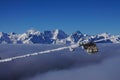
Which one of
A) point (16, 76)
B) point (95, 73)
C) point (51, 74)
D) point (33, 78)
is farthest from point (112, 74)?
point (16, 76)

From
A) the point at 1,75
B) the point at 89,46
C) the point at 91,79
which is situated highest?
the point at 89,46

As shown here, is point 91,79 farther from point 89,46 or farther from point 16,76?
point 89,46

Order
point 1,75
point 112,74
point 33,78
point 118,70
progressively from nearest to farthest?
point 1,75
point 33,78
point 112,74
point 118,70

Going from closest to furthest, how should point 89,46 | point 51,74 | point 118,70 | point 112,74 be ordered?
point 89,46 → point 51,74 → point 112,74 → point 118,70

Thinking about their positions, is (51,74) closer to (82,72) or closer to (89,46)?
(82,72)

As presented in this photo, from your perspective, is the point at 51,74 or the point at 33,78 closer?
the point at 33,78

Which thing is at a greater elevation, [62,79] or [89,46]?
[89,46]

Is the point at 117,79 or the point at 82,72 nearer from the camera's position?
the point at 117,79

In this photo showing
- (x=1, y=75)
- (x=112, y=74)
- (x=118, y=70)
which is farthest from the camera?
(x=118, y=70)

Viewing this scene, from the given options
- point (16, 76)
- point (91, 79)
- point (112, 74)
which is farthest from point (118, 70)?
point (16, 76)
